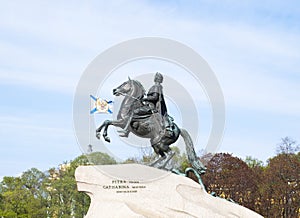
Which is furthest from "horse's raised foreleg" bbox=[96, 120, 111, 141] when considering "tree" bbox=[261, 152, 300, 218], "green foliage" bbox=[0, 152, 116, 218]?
"green foliage" bbox=[0, 152, 116, 218]

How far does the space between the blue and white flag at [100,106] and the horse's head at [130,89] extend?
1.00ft

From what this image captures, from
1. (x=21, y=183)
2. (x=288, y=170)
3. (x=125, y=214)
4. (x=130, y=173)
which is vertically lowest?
(x=125, y=214)

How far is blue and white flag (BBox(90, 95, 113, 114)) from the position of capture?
35.4 feet

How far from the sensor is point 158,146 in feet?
37.4

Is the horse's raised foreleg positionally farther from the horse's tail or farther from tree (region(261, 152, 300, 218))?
tree (region(261, 152, 300, 218))

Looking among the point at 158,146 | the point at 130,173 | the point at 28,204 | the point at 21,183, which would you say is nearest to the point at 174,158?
the point at 158,146

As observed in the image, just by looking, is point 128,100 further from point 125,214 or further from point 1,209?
point 1,209

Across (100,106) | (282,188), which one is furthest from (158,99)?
(282,188)

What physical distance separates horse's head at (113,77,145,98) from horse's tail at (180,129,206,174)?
1.28 meters

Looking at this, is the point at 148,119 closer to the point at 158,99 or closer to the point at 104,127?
the point at 158,99

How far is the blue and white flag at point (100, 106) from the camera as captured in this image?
10.8 m

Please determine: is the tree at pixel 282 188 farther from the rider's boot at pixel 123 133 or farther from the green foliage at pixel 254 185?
the rider's boot at pixel 123 133

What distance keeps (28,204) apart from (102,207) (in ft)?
51.4

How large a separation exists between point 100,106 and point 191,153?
2.32 metres
